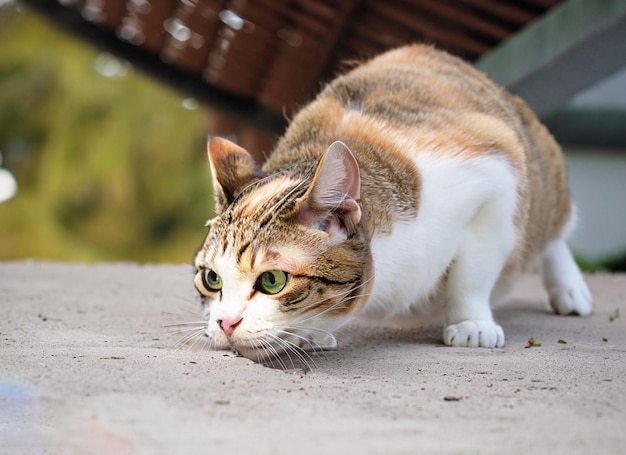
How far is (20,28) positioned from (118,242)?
4532mm

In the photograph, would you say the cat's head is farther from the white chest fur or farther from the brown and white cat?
the white chest fur

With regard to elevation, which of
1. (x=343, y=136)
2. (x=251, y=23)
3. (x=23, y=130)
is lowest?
(x=23, y=130)

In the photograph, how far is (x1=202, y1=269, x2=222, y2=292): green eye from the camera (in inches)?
94.6

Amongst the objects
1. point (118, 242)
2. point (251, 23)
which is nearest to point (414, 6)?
point (251, 23)

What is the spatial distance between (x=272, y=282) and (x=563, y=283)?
1.84m

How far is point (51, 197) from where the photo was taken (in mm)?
13539

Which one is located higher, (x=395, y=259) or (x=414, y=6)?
(x=414, y=6)

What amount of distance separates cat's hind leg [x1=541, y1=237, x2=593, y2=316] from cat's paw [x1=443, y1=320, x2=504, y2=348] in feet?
3.03

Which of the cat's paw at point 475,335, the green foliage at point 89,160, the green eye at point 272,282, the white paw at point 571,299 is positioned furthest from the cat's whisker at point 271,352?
the green foliage at point 89,160

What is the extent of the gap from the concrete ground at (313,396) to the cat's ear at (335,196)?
1.35 feet

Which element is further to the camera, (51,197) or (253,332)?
(51,197)

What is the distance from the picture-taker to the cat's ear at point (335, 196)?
226cm

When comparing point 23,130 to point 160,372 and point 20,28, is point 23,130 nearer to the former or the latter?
point 20,28

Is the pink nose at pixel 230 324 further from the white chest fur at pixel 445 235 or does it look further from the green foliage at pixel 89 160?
the green foliage at pixel 89 160
